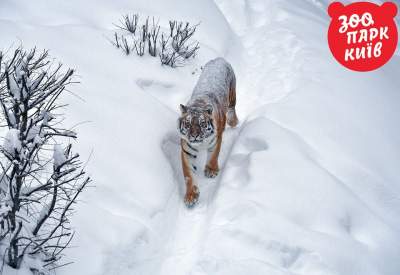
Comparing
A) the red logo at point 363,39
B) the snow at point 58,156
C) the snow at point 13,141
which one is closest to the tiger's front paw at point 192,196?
the snow at point 58,156

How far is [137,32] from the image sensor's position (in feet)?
17.9

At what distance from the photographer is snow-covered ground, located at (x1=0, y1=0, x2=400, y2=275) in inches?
113

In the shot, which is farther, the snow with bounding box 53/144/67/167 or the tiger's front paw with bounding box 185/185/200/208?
the tiger's front paw with bounding box 185/185/200/208

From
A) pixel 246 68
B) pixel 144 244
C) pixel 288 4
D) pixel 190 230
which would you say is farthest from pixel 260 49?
pixel 144 244

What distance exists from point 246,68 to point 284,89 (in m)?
0.97

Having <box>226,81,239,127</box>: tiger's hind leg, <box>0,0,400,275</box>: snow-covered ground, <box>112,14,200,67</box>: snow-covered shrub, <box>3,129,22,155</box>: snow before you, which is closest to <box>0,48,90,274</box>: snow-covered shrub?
<box>3,129,22,155</box>: snow

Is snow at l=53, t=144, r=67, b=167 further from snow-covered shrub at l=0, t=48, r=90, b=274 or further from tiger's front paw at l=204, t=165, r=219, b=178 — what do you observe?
tiger's front paw at l=204, t=165, r=219, b=178

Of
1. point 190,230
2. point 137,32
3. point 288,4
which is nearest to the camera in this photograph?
point 190,230

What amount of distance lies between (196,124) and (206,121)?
12 centimetres

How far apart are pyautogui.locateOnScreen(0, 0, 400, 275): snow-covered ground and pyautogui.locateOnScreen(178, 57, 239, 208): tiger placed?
0.54 ft

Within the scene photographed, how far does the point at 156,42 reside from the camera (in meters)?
5.33

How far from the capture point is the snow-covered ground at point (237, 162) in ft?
9.45

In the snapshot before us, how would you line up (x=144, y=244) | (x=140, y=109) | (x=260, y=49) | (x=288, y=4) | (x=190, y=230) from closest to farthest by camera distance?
1. (x=144, y=244)
2. (x=190, y=230)
3. (x=140, y=109)
4. (x=260, y=49)
5. (x=288, y=4)

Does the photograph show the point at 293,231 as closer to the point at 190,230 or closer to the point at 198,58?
the point at 190,230
